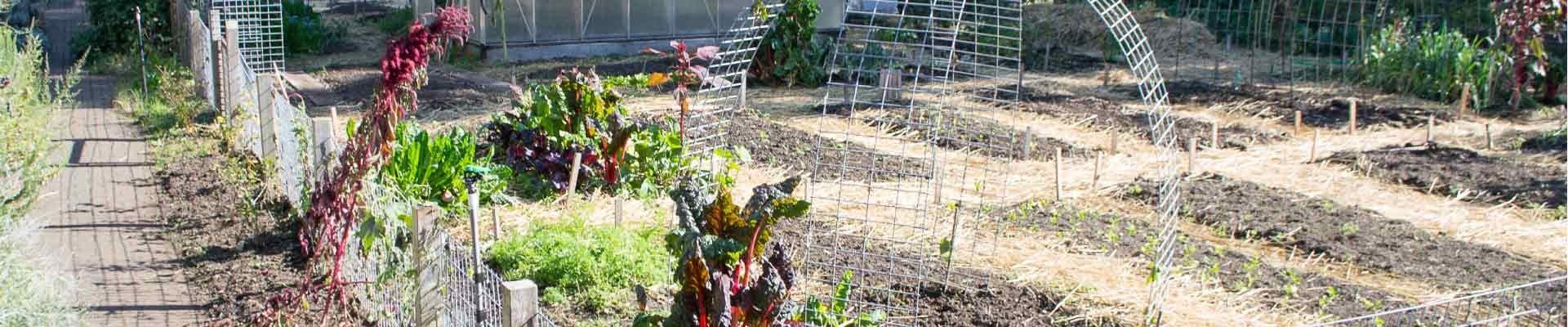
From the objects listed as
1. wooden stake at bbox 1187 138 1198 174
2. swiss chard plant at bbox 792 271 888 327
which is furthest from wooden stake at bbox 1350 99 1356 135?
swiss chard plant at bbox 792 271 888 327

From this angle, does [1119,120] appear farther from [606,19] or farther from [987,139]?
[606,19]

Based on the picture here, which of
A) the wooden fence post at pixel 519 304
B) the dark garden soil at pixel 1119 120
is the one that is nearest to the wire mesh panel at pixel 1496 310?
the wooden fence post at pixel 519 304

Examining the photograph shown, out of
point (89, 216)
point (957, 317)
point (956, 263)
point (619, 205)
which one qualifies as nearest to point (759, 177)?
point (619, 205)

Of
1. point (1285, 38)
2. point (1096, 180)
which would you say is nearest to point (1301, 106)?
point (1096, 180)

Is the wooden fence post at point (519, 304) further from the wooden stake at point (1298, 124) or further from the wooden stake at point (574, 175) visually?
the wooden stake at point (1298, 124)

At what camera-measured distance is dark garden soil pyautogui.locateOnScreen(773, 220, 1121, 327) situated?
5.81 meters

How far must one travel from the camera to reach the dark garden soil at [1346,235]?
673cm

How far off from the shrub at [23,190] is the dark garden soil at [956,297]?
114 inches

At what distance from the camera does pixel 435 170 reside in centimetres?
760

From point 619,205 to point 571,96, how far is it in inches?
60.3

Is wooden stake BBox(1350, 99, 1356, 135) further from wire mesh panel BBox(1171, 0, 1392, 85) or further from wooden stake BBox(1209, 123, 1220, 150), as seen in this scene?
wire mesh panel BBox(1171, 0, 1392, 85)

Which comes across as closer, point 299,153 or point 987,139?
point 299,153

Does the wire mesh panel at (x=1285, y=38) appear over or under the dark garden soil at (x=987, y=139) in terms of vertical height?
over

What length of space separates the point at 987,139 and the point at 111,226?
20.0 feet
